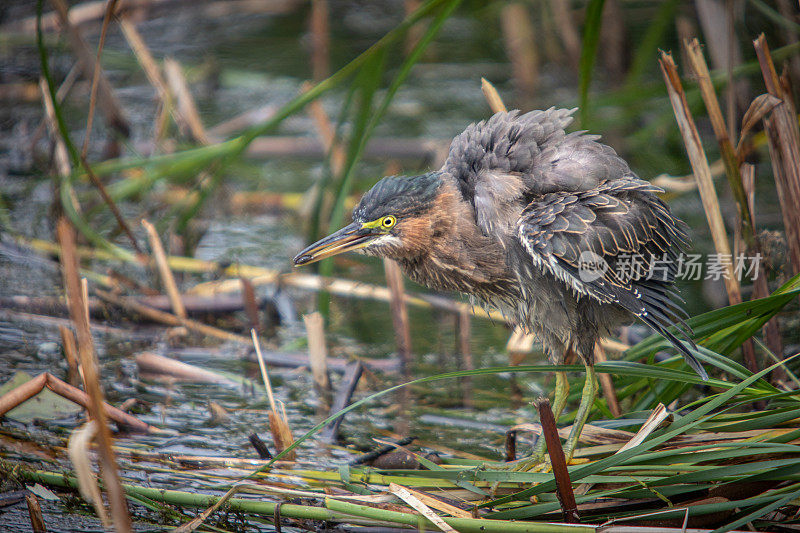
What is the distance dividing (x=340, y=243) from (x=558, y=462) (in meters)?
1.40

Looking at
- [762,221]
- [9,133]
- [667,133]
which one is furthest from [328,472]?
[9,133]

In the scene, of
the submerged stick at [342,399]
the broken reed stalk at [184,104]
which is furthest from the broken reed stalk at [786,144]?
the broken reed stalk at [184,104]

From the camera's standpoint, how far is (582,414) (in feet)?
11.1

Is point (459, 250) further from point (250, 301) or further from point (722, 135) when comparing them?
point (250, 301)

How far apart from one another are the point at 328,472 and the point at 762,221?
3.96m

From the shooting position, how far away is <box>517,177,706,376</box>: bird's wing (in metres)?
3.17

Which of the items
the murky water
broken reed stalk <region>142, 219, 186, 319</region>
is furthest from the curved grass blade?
broken reed stalk <region>142, 219, 186, 319</region>

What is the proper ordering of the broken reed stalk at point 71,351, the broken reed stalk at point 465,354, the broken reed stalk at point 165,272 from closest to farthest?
the broken reed stalk at point 71,351, the broken reed stalk at point 465,354, the broken reed stalk at point 165,272

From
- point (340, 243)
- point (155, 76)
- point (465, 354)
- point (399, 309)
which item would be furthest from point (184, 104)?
point (340, 243)

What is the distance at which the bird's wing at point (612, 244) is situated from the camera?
3172 millimetres

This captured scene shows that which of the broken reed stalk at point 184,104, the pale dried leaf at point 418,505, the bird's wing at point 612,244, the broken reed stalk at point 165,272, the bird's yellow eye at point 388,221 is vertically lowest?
the pale dried leaf at point 418,505

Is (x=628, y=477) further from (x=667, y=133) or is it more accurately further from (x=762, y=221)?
(x=667, y=133)

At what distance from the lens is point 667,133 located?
734cm

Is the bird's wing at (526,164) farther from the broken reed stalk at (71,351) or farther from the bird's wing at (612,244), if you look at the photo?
the broken reed stalk at (71,351)
